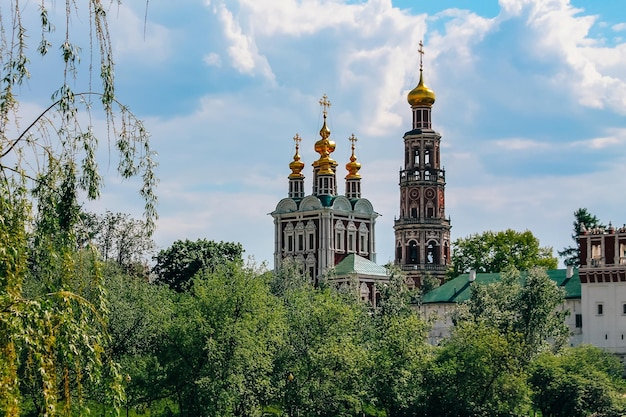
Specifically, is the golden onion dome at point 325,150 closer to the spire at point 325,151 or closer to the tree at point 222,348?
the spire at point 325,151

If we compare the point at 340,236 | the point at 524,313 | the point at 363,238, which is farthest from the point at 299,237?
the point at 524,313

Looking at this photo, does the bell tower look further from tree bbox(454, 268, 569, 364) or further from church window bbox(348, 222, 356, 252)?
tree bbox(454, 268, 569, 364)

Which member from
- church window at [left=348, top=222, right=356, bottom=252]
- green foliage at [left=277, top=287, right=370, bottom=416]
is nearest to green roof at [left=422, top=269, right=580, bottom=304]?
church window at [left=348, top=222, right=356, bottom=252]

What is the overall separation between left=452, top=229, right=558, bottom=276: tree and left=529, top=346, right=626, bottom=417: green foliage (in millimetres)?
46968

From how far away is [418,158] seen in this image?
110 m

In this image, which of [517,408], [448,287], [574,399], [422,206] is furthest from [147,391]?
[422,206]

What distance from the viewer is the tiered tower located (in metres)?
106

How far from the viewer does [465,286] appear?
86875 millimetres

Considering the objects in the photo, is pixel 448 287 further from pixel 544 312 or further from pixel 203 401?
pixel 203 401

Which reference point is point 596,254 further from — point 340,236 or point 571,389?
point 340,236

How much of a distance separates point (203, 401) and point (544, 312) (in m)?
23.7

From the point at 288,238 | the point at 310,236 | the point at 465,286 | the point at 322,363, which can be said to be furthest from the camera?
the point at 288,238

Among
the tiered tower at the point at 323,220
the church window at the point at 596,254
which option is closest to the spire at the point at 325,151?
the tiered tower at the point at 323,220

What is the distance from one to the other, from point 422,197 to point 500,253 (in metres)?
10.9
